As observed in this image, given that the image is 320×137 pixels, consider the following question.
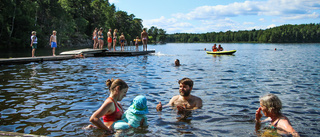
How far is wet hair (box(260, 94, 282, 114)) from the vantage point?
5.04 m

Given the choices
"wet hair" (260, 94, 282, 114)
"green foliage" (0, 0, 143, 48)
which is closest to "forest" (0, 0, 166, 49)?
"green foliage" (0, 0, 143, 48)

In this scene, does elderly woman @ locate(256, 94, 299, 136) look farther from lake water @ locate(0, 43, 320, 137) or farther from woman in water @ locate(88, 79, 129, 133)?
woman in water @ locate(88, 79, 129, 133)

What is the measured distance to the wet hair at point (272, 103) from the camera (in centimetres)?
504

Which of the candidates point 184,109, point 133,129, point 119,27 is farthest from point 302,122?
point 119,27

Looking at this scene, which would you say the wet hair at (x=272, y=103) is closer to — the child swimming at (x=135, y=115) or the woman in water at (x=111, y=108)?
the child swimming at (x=135, y=115)

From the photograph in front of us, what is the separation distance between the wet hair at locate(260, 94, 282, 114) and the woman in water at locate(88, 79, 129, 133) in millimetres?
2694

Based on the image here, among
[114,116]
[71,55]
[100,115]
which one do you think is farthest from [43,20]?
[100,115]

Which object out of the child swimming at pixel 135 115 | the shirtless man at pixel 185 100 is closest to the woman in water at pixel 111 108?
the child swimming at pixel 135 115

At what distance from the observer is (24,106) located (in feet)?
23.9

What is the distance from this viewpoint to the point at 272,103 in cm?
504

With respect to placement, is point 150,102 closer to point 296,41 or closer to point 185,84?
point 185,84

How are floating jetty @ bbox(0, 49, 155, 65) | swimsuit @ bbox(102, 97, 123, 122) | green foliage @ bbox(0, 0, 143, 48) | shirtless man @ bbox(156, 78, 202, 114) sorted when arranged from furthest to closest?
green foliage @ bbox(0, 0, 143, 48)
floating jetty @ bbox(0, 49, 155, 65)
shirtless man @ bbox(156, 78, 202, 114)
swimsuit @ bbox(102, 97, 123, 122)

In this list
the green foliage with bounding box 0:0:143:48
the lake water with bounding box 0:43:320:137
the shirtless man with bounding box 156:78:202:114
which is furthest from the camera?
the green foliage with bounding box 0:0:143:48

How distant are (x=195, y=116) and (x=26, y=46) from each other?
155 ft
